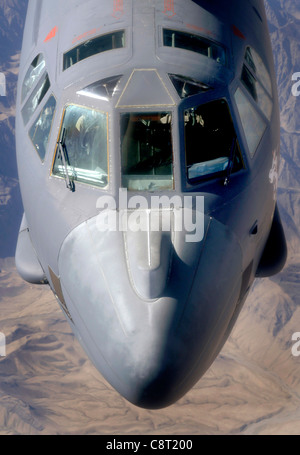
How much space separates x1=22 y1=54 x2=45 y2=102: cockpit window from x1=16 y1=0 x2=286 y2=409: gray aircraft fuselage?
0.03m

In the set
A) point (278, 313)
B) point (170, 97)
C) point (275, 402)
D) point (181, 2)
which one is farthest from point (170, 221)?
point (278, 313)

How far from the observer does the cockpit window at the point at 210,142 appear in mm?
6355

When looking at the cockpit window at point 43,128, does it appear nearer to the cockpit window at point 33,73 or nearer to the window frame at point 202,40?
the cockpit window at point 33,73

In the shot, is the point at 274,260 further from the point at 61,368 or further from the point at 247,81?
the point at 61,368

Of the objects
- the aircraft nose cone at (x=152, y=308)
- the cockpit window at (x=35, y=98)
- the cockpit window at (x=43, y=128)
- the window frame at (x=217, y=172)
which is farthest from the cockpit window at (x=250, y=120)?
the cockpit window at (x=35, y=98)

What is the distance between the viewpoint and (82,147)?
264 inches

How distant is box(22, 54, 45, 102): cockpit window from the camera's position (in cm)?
773

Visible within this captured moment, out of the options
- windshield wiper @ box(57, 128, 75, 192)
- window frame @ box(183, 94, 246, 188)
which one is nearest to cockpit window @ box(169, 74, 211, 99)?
window frame @ box(183, 94, 246, 188)

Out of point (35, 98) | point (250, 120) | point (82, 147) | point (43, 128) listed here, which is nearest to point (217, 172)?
point (250, 120)

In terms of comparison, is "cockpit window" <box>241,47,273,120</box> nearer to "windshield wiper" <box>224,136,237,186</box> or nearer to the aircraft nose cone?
"windshield wiper" <box>224,136,237,186</box>

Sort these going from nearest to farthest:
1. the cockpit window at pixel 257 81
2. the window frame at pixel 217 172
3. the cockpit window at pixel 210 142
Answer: the window frame at pixel 217 172, the cockpit window at pixel 210 142, the cockpit window at pixel 257 81

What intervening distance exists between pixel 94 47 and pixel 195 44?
1534 millimetres

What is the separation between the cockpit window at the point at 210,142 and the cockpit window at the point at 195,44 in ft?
3.03

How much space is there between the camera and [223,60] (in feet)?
23.1
